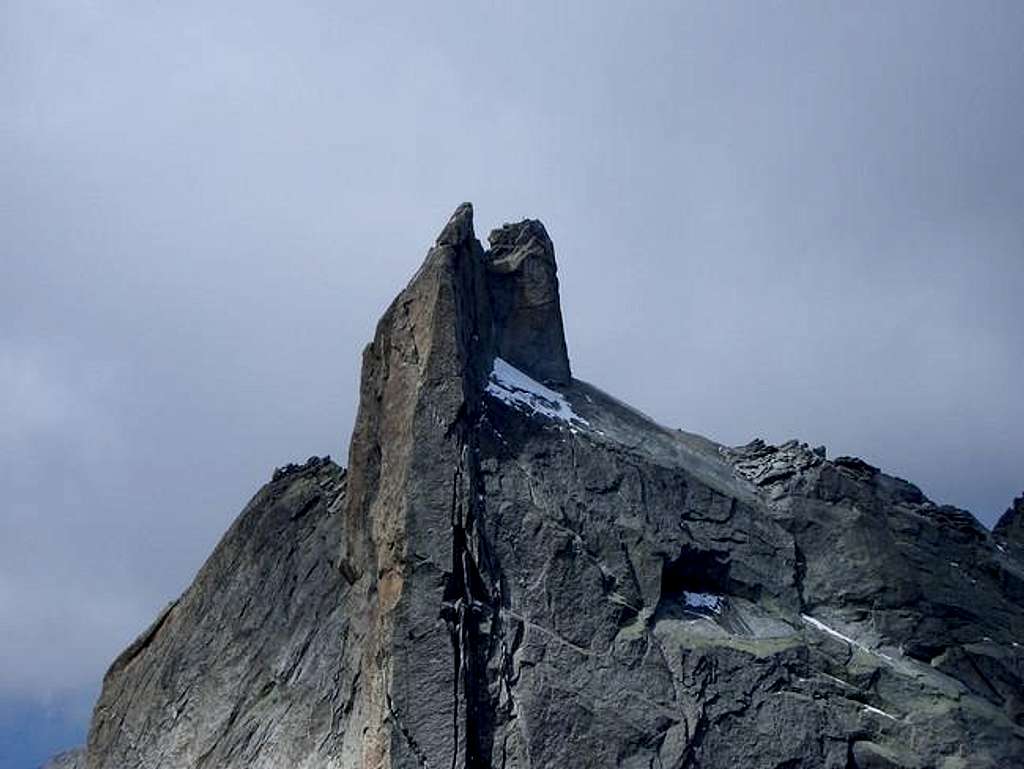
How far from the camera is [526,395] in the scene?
120 ft

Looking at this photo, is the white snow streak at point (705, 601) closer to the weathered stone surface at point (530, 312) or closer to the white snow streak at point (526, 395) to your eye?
the white snow streak at point (526, 395)

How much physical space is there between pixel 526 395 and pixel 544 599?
700cm

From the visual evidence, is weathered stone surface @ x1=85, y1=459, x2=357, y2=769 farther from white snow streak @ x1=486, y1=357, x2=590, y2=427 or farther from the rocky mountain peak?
the rocky mountain peak

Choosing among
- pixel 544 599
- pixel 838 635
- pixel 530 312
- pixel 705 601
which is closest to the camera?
pixel 544 599

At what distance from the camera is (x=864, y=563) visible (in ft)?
121

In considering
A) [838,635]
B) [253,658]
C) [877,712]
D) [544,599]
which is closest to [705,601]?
[838,635]

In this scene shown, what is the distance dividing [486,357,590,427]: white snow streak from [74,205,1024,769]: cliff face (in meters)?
0.12

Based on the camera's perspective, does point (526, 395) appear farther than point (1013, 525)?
No

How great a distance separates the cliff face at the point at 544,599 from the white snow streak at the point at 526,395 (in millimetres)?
120

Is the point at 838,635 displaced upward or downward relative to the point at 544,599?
downward

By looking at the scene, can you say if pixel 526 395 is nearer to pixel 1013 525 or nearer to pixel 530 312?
pixel 530 312

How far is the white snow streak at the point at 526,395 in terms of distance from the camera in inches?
1409

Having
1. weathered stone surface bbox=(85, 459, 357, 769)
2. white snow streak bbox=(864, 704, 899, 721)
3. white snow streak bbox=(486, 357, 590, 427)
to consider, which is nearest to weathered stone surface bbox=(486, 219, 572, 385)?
white snow streak bbox=(486, 357, 590, 427)

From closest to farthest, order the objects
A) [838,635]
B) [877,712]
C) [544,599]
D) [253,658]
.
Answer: [544,599] → [877,712] → [838,635] → [253,658]
